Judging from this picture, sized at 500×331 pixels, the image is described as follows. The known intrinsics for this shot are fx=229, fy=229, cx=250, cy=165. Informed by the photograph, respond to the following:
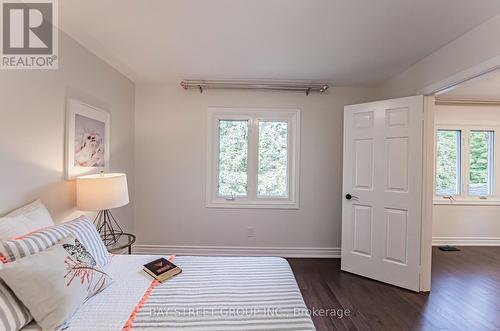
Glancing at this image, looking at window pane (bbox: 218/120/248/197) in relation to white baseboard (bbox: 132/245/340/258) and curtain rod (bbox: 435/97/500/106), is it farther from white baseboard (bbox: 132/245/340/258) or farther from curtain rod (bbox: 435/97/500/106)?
curtain rod (bbox: 435/97/500/106)

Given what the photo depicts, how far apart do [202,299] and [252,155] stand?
7.07ft

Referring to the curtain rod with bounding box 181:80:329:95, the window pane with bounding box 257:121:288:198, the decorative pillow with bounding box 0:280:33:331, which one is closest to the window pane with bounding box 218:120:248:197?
the window pane with bounding box 257:121:288:198

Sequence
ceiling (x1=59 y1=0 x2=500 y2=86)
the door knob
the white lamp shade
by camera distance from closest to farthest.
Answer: ceiling (x1=59 y1=0 x2=500 y2=86) → the white lamp shade → the door knob

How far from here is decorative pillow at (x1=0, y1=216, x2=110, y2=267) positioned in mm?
1069

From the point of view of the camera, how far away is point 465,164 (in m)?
3.69

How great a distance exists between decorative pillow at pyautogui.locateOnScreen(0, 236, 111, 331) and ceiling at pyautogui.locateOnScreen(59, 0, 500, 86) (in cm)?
162

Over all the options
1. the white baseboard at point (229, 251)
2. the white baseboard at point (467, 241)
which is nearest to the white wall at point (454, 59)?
the white baseboard at point (229, 251)

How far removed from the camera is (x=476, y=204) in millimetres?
3674

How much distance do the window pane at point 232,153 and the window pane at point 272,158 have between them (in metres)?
0.24

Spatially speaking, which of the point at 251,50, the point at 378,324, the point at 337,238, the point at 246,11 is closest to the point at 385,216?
the point at 337,238

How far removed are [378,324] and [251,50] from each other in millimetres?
2617

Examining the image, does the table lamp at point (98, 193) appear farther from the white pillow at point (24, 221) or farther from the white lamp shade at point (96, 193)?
the white pillow at point (24, 221)

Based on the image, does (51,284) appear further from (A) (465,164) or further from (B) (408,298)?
(A) (465,164)

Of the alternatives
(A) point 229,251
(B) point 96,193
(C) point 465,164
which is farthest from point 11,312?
(C) point 465,164
